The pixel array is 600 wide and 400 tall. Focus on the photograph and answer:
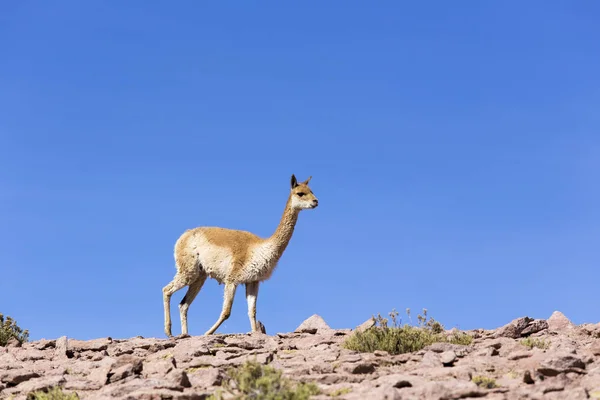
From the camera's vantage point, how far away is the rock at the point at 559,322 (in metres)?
18.9

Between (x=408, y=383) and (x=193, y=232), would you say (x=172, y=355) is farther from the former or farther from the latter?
(x=193, y=232)

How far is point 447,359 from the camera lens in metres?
13.6

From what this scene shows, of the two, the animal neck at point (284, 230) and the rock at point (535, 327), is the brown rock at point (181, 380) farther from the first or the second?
the animal neck at point (284, 230)

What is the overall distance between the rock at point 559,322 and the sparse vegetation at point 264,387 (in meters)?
9.15

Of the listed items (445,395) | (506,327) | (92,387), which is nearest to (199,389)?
(92,387)

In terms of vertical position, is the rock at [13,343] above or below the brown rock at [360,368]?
above

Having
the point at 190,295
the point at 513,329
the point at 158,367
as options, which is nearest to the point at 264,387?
the point at 158,367

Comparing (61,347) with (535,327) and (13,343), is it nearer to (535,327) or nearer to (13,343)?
(13,343)

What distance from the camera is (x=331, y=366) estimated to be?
43.8 feet

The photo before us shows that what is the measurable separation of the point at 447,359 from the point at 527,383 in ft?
5.34

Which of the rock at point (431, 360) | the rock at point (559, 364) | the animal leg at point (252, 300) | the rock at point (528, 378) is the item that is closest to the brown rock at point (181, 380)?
the rock at point (431, 360)

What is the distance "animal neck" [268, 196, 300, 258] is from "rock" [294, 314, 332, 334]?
1973mm

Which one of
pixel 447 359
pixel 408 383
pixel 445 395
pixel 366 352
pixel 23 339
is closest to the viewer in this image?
pixel 445 395

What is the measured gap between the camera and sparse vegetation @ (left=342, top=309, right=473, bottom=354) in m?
15.5
